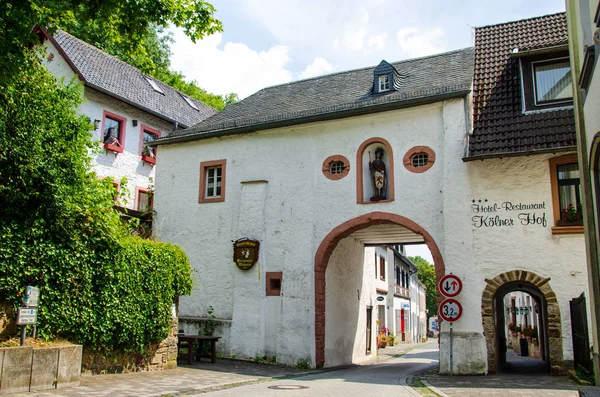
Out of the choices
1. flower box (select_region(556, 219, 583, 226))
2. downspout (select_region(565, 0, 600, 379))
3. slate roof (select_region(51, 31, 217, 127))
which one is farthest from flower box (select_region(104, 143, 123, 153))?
downspout (select_region(565, 0, 600, 379))

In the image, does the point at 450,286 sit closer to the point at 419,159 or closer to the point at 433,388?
the point at 433,388

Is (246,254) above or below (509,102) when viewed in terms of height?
below

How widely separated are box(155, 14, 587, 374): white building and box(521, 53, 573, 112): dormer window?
104mm

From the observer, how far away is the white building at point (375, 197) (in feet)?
45.6

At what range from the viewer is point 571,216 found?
1353cm

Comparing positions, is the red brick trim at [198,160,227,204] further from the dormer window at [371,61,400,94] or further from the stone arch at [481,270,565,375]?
the stone arch at [481,270,565,375]

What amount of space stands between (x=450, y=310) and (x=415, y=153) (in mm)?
4444

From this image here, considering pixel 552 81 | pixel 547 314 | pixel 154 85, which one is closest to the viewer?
pixel 547 314

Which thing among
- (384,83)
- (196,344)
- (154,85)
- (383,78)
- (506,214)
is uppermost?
(154,85)

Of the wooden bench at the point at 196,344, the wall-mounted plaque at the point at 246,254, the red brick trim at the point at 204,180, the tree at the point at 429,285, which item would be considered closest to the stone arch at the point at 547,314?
the wall-mounted plaque at the point at 246,254

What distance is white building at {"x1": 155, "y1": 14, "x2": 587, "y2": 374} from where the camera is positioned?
1390 cm

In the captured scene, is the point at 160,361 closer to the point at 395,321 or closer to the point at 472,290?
the point at 472,290

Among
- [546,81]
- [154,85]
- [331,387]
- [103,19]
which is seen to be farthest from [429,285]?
[103,19]

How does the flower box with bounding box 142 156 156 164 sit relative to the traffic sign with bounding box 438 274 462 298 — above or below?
above
